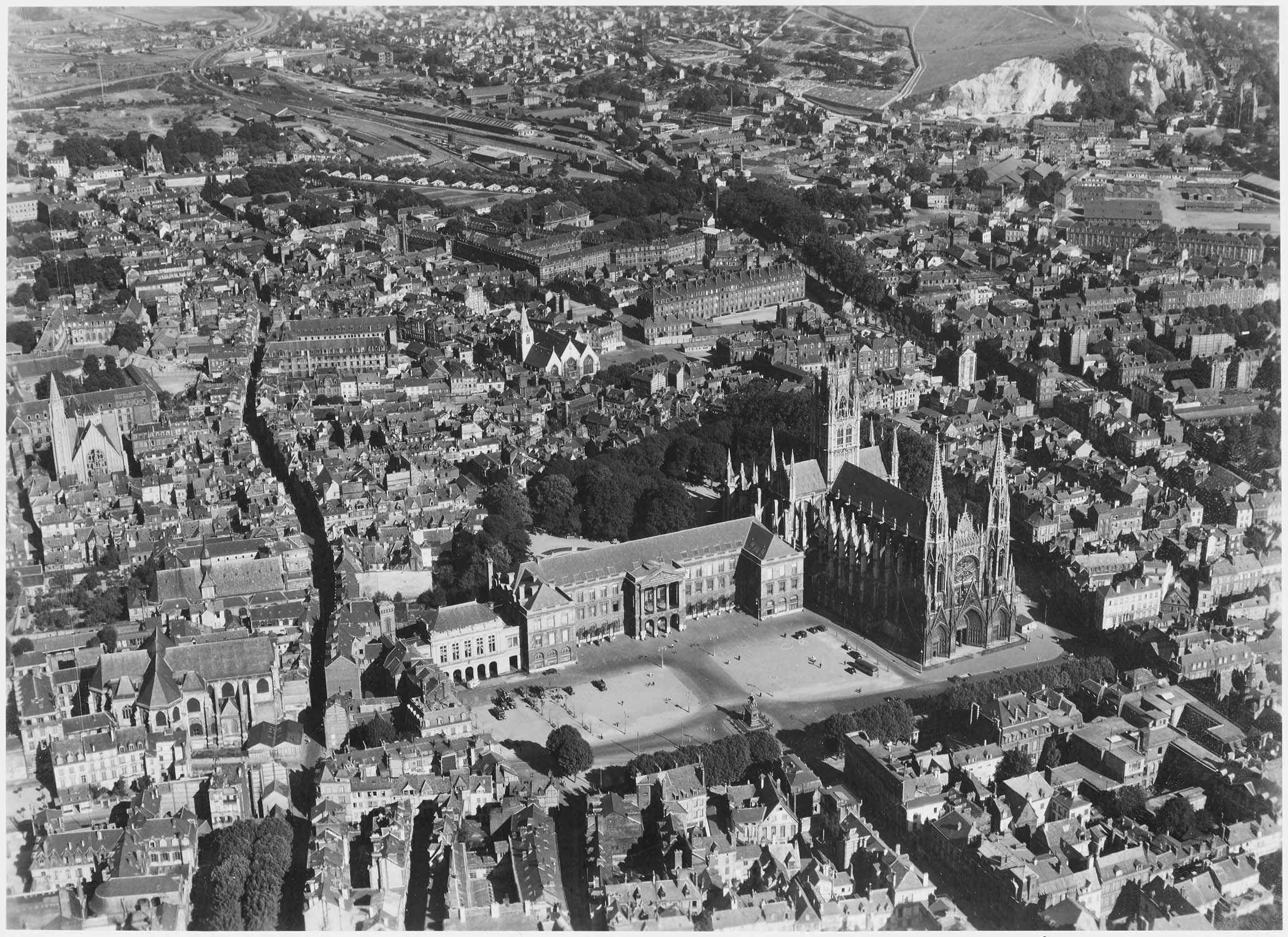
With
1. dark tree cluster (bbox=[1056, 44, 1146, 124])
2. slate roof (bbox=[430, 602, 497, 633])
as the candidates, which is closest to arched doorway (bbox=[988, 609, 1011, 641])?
slate roof (bbox=[430, 602, 497, 633])

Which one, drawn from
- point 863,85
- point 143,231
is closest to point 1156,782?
point 143,231

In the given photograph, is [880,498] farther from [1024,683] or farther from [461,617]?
[461,617]

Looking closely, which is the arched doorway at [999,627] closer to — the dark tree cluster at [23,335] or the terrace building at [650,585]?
the terrace building at [650,585]

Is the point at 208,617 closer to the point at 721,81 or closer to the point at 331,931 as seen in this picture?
the point at 331,931

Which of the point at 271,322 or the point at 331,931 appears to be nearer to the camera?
the point at 331,931

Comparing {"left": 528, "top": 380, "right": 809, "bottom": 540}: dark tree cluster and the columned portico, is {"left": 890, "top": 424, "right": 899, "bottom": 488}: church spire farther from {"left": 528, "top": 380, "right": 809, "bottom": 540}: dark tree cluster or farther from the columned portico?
the columned portico

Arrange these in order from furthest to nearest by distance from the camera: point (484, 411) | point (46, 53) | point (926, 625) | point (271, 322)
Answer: point (46, 53), point (271, 322), point (484, 411), point (926, 625)

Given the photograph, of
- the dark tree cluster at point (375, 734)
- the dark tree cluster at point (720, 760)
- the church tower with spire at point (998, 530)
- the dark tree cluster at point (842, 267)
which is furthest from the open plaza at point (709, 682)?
the dark tree cluster at point (842, 267)

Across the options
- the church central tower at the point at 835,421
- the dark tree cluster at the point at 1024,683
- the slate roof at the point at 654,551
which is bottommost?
the dark tree cluster at the point at 1024,683
